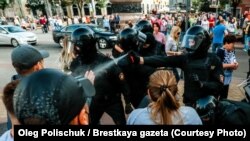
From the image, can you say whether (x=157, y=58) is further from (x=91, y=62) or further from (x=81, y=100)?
(x=81, y=100)

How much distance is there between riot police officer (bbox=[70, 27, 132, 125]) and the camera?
358 cm

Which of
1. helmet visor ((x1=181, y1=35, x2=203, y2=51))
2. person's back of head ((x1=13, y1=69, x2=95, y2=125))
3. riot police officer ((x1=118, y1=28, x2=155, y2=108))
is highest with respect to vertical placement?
person's back of head ((x1=13, y1=69, x2=95, y2=125))

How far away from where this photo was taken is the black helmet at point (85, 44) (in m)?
3.67

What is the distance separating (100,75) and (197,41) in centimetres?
115

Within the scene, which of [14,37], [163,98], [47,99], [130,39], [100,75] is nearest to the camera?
[47,99]

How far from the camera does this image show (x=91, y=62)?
11.9 feet

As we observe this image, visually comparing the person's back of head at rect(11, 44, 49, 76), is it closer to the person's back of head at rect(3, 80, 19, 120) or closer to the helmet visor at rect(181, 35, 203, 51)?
the person's back of head at rect(3, 80, 19, 120)

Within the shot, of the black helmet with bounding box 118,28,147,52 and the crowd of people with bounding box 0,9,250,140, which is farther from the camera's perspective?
the black helmet with bounding box 118,28,147,52

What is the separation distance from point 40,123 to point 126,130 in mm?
624

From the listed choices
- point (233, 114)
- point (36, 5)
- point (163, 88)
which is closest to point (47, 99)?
→ point (163, 88)

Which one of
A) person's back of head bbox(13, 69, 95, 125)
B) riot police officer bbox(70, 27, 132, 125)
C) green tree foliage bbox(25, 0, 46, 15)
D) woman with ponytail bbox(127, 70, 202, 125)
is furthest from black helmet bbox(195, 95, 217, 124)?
green tree foliage bbox(25, 0, 46, 15)

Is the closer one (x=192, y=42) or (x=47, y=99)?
(x=47, y=99)

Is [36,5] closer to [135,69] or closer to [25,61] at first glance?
[135,69]

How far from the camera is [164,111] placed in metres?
2.22
